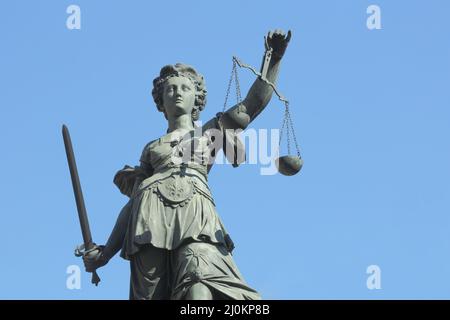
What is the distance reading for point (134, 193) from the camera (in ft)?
75.7

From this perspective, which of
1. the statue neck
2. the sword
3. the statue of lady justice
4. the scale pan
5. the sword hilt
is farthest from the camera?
the statue neck

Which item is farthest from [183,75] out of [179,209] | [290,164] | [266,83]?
[179,209]

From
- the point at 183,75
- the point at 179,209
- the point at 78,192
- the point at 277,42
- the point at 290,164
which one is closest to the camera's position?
the point at 179,209

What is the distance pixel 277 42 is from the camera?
23328 mm

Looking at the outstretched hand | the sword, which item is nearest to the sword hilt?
the sword

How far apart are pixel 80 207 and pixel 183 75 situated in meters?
2.56

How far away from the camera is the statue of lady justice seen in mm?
21688

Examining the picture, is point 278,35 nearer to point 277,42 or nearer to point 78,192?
point 277,42

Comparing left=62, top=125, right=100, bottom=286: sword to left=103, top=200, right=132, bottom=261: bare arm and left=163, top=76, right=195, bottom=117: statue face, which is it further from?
left=163, top=76, right=195, bottom=117: statue face

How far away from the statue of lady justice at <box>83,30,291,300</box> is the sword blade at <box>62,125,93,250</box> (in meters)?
0.20

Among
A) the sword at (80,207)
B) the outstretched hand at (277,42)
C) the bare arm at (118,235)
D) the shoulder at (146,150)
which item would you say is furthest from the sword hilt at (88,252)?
the outstretched hand at (277,42)

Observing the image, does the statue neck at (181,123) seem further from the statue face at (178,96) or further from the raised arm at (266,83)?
the raised arm at (266,83)
